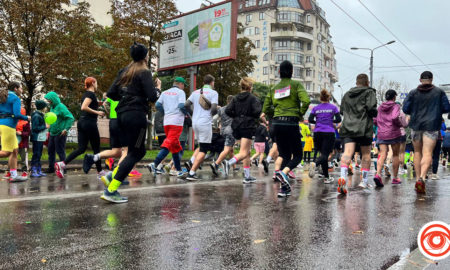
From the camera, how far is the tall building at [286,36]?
83.0 metres

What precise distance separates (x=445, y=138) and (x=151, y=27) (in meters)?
16.3

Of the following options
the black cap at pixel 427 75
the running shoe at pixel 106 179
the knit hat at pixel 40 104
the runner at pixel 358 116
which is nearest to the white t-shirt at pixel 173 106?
the knit hat at pixel 40 104

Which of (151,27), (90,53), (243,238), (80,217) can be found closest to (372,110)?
(243,238)

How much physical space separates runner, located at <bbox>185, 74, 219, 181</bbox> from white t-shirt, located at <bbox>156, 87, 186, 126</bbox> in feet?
0.74

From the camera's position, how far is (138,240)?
364 centimetres

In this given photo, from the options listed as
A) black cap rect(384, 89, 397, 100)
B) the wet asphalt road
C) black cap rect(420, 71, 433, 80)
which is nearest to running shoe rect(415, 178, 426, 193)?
the wet asphalt road

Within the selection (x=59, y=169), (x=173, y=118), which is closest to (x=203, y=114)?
(x=173, y=118)

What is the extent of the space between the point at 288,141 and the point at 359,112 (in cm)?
159

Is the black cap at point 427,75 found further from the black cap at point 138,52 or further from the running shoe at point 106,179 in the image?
the running shoe at point 106,179

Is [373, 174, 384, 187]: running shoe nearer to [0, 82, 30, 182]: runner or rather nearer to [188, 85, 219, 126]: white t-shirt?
[188, 85, 219, 126]: white t-shirt

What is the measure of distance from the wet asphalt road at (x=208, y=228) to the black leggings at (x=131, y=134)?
0.45 meters

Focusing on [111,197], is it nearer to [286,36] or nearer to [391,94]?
[391,94]

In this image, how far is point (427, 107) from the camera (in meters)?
7.75

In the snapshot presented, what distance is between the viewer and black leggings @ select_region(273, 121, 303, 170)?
6.66m
